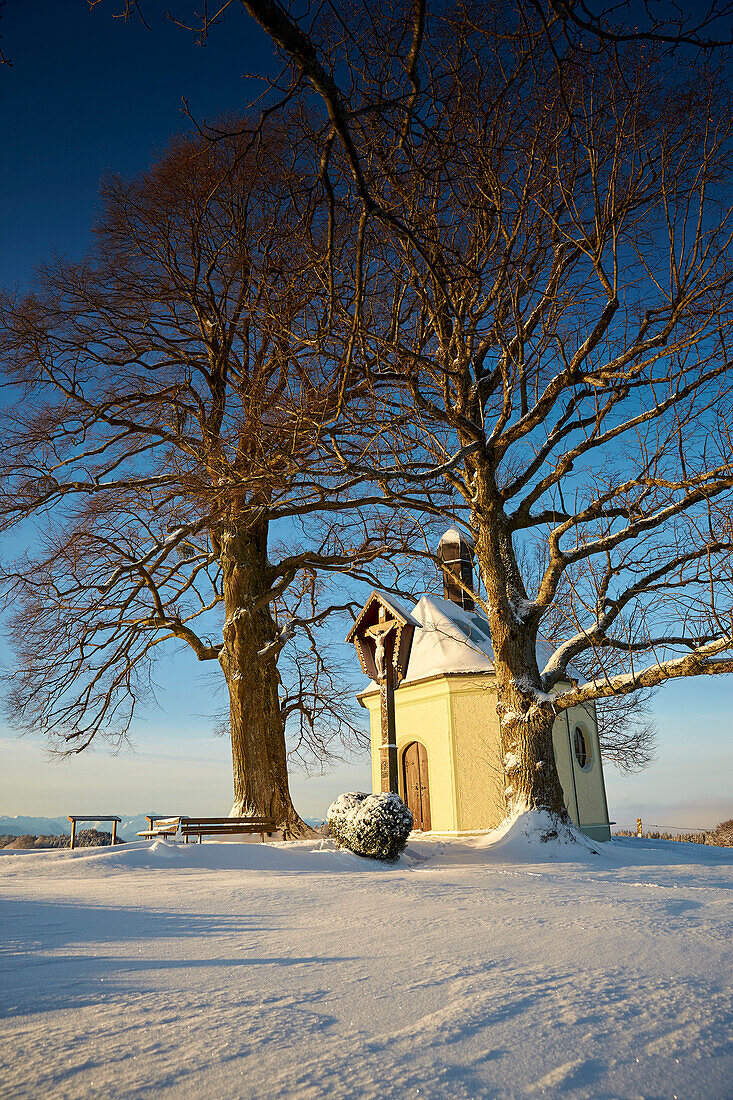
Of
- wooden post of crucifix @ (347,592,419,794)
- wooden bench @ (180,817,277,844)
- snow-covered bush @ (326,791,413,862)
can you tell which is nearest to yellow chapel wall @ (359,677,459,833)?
wooden post of crucifix @ (347,592,419,794)

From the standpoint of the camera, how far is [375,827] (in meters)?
11.1

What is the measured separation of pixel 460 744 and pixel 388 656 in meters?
5.16

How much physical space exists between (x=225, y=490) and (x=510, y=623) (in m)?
5.46

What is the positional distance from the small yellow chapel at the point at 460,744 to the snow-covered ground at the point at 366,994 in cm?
1128

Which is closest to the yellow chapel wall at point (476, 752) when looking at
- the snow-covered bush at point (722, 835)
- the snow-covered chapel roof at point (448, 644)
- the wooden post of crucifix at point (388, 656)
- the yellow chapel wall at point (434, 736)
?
the yellow chapel wall at point (434, 736)

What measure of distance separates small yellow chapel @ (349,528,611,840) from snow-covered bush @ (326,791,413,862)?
5.84m

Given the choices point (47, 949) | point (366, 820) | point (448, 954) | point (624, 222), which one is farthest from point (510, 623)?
point (47, 949)

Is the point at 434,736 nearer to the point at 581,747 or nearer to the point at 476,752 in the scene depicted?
the point at 476,752

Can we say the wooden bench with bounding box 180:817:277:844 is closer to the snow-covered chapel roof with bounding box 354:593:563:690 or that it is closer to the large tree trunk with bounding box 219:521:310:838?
the large tree trunk with bounding box 219:521:310:838

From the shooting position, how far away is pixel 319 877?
342 inches

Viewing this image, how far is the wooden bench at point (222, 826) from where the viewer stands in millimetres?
13227

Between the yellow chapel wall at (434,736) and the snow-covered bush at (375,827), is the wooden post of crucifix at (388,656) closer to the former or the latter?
the snow-covered bush at (375,827)

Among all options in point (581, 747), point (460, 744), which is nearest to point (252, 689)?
point (460, 744)

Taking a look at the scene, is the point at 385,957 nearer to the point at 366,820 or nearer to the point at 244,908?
the point at 244,908
